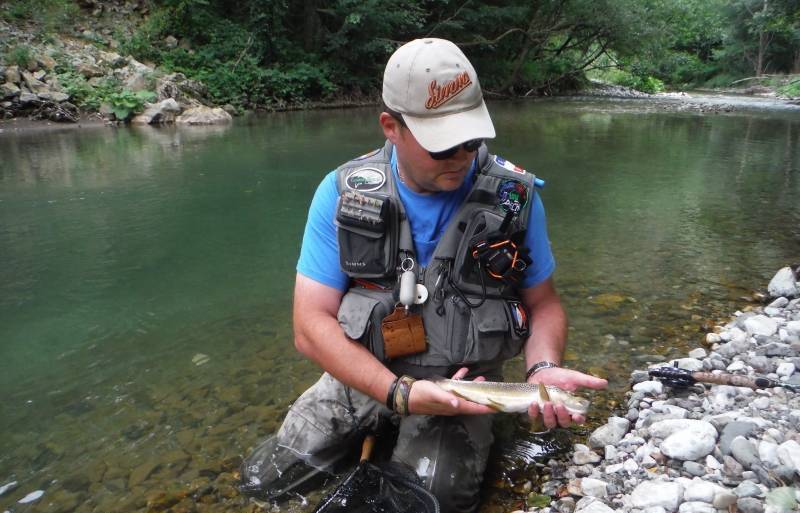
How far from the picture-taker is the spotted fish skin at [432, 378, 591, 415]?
96.6 inches

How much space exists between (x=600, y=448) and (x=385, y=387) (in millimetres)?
1365

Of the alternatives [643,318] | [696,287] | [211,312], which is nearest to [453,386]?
[643,318]

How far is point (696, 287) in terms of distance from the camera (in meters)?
5.70

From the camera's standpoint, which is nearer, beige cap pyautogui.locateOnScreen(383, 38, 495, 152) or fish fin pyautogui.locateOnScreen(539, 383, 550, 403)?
fish fin pyautogui.locateOnScreen(539, 383, 550, 403)

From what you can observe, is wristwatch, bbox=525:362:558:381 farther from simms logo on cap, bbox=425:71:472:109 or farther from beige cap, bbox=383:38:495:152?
simms logo on cap, bbox=425:71:472:109

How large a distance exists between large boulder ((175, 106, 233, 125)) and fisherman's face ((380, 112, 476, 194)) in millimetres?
17520

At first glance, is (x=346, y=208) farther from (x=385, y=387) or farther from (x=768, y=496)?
(x=768, y=496)

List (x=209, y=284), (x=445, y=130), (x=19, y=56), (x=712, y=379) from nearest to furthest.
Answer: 1. (x=445, y=130)
2. (x=712, y=379)
3. (x=209, y=284)
4. (x=19, y=56)

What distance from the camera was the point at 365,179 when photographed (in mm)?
2977

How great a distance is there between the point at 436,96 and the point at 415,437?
1664 mm

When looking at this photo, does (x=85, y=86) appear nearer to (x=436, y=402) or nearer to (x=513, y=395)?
(x=436, y=402)

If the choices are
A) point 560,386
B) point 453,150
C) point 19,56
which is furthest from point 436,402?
point 19,56

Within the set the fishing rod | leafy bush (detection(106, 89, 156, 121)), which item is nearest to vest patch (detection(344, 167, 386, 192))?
the fishing rod

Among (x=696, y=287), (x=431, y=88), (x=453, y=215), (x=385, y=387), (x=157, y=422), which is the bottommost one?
(x=157, y=422)
